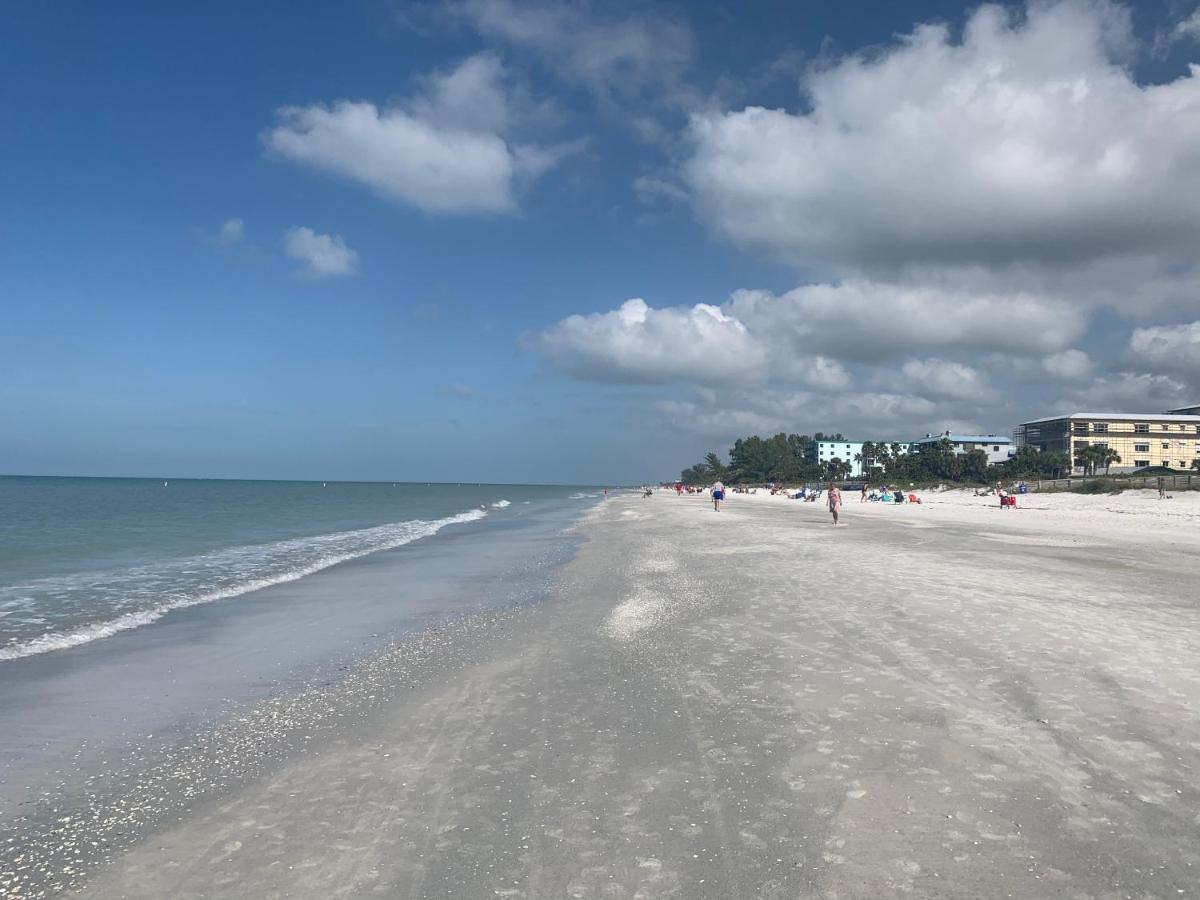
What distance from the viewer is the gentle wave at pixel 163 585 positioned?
38.7 ft

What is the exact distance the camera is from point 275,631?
11.7 metres

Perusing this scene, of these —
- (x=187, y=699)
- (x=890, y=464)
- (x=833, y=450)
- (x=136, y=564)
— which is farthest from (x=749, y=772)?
(x=833, y=450)

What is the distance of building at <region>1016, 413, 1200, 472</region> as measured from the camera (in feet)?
387

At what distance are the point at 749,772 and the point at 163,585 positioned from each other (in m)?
17.1

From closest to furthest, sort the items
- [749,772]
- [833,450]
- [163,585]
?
[749,772] → [163,585] → [833,450]

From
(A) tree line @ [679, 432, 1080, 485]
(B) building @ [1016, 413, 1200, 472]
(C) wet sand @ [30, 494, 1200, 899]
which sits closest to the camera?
(C) wet sand @ [30, 494, 1200, 899]

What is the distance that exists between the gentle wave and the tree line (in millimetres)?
96981

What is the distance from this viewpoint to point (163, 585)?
57.1 feet

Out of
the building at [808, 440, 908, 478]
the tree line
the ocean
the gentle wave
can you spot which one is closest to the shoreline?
the gentle wave

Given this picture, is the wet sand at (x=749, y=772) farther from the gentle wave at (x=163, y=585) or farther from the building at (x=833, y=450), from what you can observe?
the building at (x=833, y=450)

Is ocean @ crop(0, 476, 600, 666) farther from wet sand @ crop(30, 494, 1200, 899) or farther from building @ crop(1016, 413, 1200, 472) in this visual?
building @ crop(1016, 413, 1200, 472)

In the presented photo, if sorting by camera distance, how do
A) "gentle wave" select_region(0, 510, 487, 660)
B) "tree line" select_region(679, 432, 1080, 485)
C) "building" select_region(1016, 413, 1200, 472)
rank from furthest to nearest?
1. "building" select_region(1016, 413, 1200, 472)
2. "tree line" select_region(679, 432, 1080, 485)
3. "gentle wave" select_region(0, 510, 487, 660)

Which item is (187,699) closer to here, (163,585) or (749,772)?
(749,772)

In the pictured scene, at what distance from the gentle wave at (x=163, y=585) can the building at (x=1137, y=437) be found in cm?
12695
